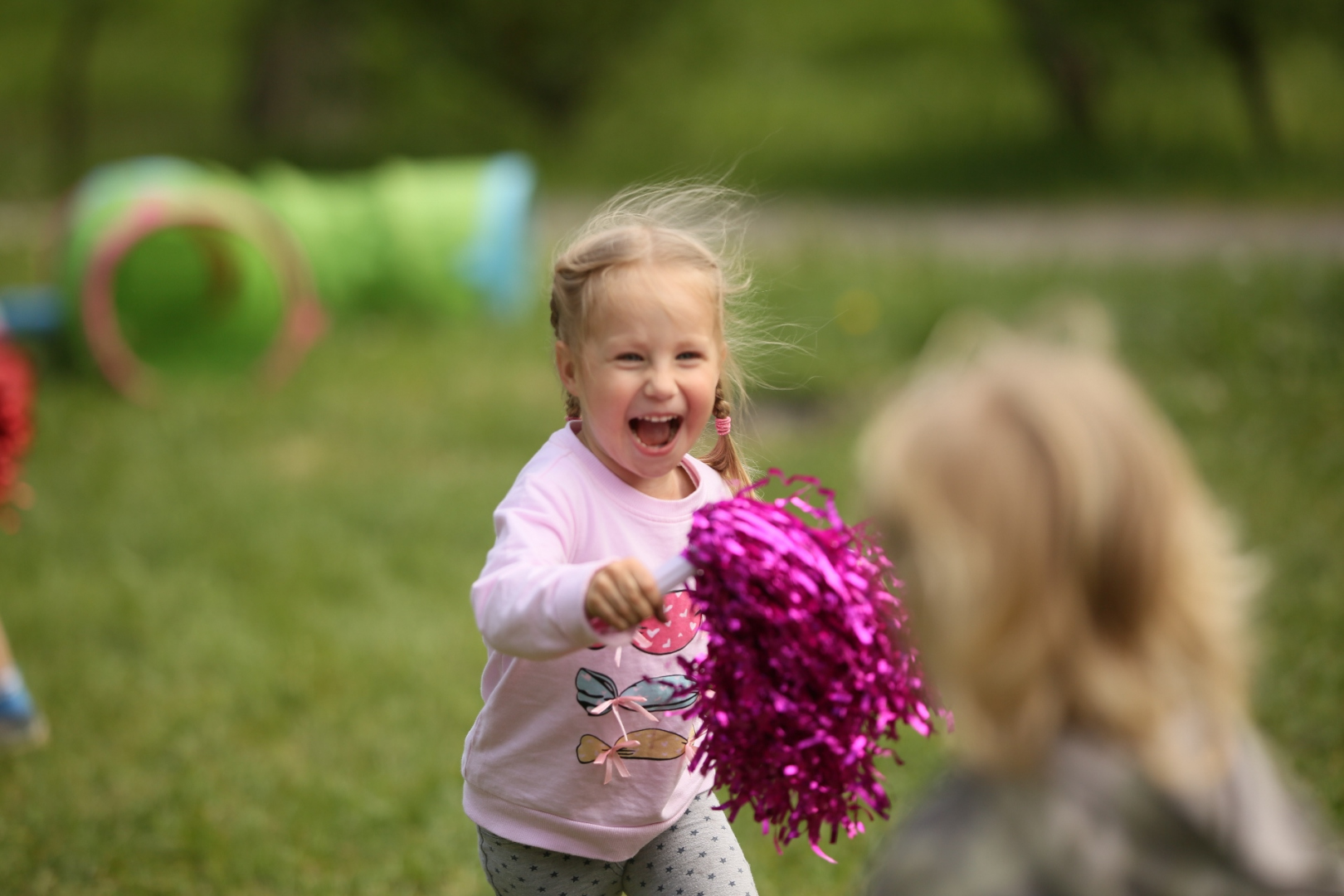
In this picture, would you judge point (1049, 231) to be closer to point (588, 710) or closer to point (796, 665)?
point (588, 710)

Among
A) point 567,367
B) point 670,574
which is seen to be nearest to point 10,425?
point 567,367

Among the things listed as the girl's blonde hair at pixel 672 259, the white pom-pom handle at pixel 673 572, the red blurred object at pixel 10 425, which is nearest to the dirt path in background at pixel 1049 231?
the red blurred object at pixel 10 425

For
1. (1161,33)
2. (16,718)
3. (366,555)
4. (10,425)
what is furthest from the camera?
(1161,33)

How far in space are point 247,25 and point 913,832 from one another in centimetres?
1682

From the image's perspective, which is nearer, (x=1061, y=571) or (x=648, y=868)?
(x=1061, y=571)

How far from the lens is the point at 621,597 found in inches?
65.5

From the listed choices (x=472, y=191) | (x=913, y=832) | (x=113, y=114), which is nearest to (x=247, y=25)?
(x=113, y=114)

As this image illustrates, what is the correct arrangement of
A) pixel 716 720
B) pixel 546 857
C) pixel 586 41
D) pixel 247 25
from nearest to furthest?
pixel 716 720, pixel 546 857, pixel 586 41, pixel 247 25

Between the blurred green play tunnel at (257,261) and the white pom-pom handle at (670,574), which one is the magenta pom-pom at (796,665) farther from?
the blurred green play tunnel at (257,261)

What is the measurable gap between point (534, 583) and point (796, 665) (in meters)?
0.36

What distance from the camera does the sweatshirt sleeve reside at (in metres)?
1.70

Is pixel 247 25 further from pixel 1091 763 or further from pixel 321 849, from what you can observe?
pixel 1091 763

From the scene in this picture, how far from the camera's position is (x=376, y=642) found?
438 cm

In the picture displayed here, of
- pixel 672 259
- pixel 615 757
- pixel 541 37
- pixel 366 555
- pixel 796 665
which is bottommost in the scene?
pixel 366 555
